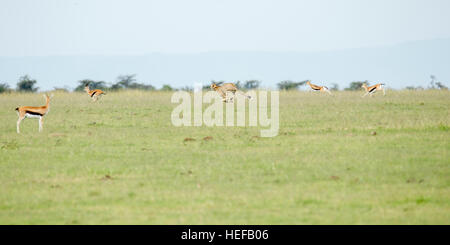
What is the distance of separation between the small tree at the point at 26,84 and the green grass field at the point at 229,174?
3193 centimetres

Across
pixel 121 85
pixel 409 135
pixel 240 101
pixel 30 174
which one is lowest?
pixel 30 174

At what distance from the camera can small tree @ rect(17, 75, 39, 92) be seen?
50531 millimetres

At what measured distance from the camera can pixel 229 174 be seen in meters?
11.2

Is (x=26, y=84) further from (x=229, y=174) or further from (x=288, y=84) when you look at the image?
(x=229, y=174)

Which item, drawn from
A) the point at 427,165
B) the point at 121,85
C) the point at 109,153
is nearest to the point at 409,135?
the point at 427,165

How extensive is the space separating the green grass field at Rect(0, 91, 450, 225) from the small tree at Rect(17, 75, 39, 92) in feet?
105

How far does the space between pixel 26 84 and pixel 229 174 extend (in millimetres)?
42450

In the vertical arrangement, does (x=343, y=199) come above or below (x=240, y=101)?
below

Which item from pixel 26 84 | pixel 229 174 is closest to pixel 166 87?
pixel 26 84

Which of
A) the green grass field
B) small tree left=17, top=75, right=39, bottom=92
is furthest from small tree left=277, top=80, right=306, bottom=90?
the green grass field

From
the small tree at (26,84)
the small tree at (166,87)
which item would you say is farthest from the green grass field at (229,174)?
the small tree at (26,84)
